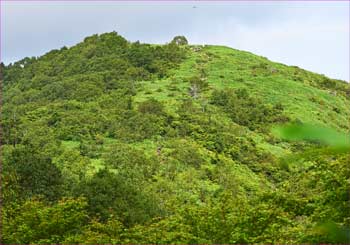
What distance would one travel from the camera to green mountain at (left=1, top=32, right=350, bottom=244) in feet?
61.6

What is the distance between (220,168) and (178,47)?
3440 cm

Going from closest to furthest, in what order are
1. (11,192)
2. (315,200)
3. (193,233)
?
(315,200)
(193,233)
(11,192)

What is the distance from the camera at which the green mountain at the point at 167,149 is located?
18766mm

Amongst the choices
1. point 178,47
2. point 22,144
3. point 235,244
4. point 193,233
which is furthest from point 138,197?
point 178,47

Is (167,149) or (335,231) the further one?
(167,149)

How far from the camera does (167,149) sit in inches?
1907

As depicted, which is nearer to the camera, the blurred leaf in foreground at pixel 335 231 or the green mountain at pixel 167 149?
the blurred leaf in foreground at pixel 335 231

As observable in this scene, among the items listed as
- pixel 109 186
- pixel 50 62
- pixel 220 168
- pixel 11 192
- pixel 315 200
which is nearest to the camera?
pixel 315 200

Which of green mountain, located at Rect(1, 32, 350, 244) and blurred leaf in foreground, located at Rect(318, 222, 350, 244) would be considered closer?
blurred leaf in foreground, located at Rect(318, 222, 350, 244)

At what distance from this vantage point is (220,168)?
4725cm

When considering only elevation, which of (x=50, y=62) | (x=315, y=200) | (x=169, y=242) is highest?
(x=50, y=62)

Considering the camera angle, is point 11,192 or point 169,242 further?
point 11,192

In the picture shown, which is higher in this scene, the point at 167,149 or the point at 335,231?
the point at 335,231

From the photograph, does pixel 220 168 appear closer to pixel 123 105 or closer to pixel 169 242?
pixel 123 105
